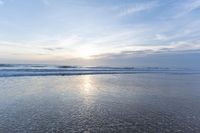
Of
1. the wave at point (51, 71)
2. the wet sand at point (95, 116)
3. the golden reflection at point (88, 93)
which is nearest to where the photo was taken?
the wet sand at point (95, 116)

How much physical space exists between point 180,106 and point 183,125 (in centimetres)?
408

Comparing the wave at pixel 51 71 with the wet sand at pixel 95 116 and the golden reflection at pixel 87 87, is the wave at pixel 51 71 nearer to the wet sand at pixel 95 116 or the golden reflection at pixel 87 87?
the golden reflection at pixel 87 87

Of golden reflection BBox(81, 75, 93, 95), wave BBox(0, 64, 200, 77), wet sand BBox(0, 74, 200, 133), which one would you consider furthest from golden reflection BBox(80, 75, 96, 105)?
wave BBox(0, 64, 200, 77)

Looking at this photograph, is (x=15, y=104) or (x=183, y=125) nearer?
(x=183, y=125)

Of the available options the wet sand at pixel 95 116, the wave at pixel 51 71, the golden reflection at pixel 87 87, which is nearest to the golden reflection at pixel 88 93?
the golden reflection at pixel 87 87

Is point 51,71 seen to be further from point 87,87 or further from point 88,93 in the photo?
point 88,93

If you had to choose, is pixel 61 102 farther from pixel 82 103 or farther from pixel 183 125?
pixel 183 125

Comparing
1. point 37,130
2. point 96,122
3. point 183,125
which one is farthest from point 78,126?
point 183,125

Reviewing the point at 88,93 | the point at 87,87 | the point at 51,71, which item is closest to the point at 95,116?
the point at 88,93

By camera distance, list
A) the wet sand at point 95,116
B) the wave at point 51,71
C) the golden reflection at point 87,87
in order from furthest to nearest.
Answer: the wave at point 51,71
the golden reflection at point 87,87
the wet sand at point 95,116

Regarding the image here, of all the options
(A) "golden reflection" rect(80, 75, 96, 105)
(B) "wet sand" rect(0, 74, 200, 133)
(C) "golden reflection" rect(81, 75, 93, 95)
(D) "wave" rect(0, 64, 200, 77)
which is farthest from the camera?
(D) "wave" rect(0, 64, 200, 77)

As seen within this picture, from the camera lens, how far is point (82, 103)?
513 inches

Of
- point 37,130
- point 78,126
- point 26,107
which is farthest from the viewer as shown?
point 26,107

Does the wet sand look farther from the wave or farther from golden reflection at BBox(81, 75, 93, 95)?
the wave
